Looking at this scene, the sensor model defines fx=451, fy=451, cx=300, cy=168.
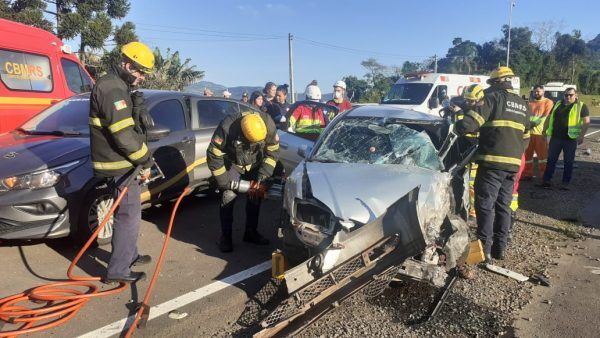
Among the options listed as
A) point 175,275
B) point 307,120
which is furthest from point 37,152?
point 307,120

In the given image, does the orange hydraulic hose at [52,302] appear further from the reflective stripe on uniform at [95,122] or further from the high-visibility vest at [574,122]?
the high-visibility vest at [574,122]

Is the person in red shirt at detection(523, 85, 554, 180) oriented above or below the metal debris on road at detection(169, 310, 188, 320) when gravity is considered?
above

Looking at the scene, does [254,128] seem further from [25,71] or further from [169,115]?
[25,71]

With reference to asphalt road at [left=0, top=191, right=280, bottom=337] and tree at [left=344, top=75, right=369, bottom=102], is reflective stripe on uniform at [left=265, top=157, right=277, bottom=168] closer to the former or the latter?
asphalt road at [left=0, top=191, right=280, bottom=337]

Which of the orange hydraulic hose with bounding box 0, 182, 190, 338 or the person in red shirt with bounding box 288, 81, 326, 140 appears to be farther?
the person in red shirt with bounding box 288, 81, 326, 140

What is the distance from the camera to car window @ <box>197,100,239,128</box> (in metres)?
6.05

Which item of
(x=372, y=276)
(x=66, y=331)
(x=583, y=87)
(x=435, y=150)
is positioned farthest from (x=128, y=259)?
(x=583, y=87)

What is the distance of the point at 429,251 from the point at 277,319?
1.28 meters

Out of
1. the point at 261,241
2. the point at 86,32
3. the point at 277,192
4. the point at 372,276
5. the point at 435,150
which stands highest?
the point at 86,32

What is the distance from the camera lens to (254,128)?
4289 millimetres

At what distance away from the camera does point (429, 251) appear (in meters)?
3.45

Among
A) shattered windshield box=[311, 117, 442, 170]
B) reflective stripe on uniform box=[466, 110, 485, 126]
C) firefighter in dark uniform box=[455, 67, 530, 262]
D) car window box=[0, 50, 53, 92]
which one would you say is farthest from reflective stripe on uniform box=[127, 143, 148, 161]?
car window box=[0, 50, 53, 92]

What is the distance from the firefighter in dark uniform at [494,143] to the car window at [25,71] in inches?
254

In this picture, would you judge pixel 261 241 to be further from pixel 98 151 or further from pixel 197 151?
pixel 98 151
